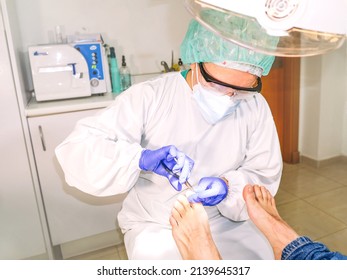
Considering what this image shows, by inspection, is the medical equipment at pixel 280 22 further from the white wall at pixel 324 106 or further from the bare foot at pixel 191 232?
the white wall at pixel 324 106

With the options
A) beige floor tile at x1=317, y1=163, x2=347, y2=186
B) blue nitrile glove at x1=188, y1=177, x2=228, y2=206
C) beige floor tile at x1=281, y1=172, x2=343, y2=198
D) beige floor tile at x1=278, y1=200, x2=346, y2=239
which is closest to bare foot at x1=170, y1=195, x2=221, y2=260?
blue nitrile glove at x1=188, y1=177, x2=228, y2=206

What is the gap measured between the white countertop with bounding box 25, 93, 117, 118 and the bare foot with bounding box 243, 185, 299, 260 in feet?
Answer: 3.21

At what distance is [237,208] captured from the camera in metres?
1.18

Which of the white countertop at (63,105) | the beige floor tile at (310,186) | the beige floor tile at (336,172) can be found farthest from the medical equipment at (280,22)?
the beige floor tile at (336,172)

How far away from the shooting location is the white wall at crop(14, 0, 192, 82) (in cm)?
204

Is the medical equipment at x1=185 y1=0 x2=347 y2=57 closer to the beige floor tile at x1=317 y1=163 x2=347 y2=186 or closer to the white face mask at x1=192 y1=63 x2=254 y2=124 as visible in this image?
the white face mask at x1=192 y1=63 x2=254 y2=124

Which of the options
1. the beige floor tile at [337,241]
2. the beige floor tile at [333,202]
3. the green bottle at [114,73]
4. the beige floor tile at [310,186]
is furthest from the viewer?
the beige floor tile at [310,186]

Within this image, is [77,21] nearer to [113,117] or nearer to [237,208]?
[113,117]

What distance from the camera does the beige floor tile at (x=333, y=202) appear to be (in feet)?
7.44

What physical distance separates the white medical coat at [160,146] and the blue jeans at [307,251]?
0.38 ft

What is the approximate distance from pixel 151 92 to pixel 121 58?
127 cm

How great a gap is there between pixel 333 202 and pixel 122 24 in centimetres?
204

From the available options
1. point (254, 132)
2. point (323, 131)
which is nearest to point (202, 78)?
point (254, 132)

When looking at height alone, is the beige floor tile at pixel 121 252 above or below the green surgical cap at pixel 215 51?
below
